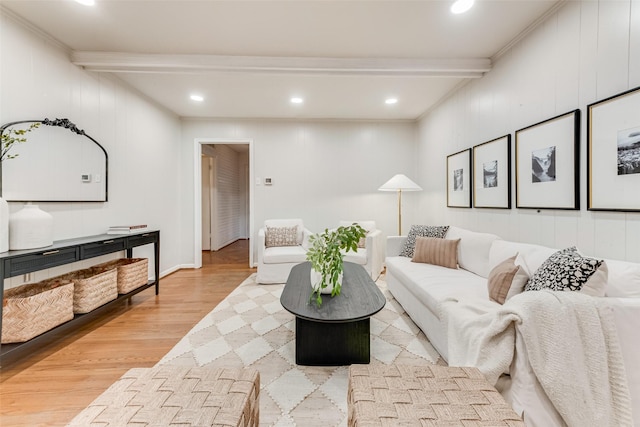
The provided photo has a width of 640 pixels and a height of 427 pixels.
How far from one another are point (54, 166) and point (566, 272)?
385 cm

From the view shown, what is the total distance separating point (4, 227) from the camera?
179 cm

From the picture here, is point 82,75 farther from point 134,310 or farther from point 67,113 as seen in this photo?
point 134,310

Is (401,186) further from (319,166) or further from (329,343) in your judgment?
(329,343)

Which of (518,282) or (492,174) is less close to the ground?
(492,174)

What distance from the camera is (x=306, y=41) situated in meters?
2.41

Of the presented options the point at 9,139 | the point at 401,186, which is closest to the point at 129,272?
the point at 9,139

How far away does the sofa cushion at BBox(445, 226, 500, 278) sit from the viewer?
238 cm

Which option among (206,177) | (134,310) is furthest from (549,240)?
(206,177)

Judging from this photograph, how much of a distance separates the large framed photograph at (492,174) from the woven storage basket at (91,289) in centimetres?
378

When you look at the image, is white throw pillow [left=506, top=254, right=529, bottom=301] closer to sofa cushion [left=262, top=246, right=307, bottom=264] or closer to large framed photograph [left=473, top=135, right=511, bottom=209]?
large framed photograph [left=473, top=135, right=511, bottom=209]

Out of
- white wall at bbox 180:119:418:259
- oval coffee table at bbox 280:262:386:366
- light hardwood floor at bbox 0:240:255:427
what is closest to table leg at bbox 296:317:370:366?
oval coffee table at bbox 280:262:386:366

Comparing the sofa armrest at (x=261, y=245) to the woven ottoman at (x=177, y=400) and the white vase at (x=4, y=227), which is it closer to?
the white vase at (x=4, y=227)

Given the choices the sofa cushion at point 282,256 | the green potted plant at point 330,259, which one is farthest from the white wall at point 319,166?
the green potted plant at point 330,259

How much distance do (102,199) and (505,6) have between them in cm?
412
